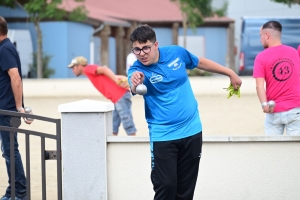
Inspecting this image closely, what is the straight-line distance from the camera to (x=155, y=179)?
514cm

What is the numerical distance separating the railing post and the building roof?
90.8 ft

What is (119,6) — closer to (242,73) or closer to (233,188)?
(242,73)

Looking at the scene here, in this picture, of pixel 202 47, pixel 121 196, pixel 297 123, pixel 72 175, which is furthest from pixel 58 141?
pixel 202 47

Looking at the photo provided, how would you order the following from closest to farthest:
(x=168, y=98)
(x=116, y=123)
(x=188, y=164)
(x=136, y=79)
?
(x=136, y=79) < (x=168, y=98) < (x=188, y=164) < (x=116, y=123)

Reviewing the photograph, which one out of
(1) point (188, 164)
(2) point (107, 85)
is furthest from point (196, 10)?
(1) point (188, 164)

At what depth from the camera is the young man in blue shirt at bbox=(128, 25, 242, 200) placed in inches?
196

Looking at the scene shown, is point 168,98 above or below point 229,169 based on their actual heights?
above

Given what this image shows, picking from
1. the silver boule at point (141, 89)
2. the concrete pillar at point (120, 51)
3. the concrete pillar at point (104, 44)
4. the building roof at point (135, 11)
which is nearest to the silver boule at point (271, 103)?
the silver boule at point (141, 89)

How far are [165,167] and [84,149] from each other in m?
1.43

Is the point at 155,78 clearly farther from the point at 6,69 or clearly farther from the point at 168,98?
the point at 6,69

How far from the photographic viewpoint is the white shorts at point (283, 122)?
6.67m

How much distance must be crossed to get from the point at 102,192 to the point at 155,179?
133 centimetres

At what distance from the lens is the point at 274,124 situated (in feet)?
22.3

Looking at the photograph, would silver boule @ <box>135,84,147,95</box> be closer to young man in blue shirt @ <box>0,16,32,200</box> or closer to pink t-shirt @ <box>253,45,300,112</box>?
young man in blue shirt @ <box>0,16,32,200</box>
